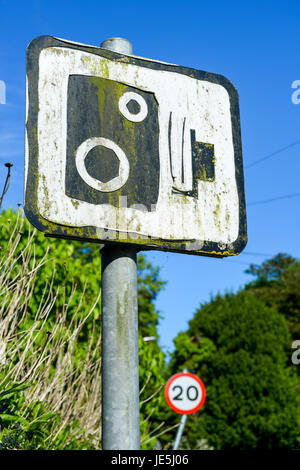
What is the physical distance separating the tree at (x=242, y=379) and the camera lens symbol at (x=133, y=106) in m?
18.7

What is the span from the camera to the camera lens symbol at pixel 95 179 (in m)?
1.71

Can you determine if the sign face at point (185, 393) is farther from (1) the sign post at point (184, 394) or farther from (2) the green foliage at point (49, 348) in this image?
(2) the green foliage at point (49, 348)

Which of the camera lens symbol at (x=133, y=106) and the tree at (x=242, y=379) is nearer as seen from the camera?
the camera lens symbol at (x=133, y=106)

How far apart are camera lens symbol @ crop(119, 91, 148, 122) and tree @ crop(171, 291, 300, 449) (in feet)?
61.4

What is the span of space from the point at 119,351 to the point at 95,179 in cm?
52

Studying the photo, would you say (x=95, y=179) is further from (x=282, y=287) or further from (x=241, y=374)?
(x=282, y=287)

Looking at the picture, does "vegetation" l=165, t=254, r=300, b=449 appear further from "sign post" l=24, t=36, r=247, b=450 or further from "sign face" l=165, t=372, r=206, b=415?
"sign post" l=24, t=36, r=247, b=450

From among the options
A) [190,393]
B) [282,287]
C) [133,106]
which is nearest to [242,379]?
[190,393]

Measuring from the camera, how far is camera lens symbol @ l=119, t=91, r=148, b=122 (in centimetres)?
183

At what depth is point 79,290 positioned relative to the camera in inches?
293

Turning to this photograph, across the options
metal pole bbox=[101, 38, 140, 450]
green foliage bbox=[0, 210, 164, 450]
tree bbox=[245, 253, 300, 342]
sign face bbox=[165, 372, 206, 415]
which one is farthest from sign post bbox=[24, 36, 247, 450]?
tree bbox=[245, 253, 300, 342]

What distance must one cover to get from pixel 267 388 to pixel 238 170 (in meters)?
18.8

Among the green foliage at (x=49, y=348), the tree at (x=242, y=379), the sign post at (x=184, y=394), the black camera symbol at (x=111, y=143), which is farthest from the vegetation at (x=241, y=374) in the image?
the black camera symbol at (x=111, y=143)

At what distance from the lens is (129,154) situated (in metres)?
1.79
